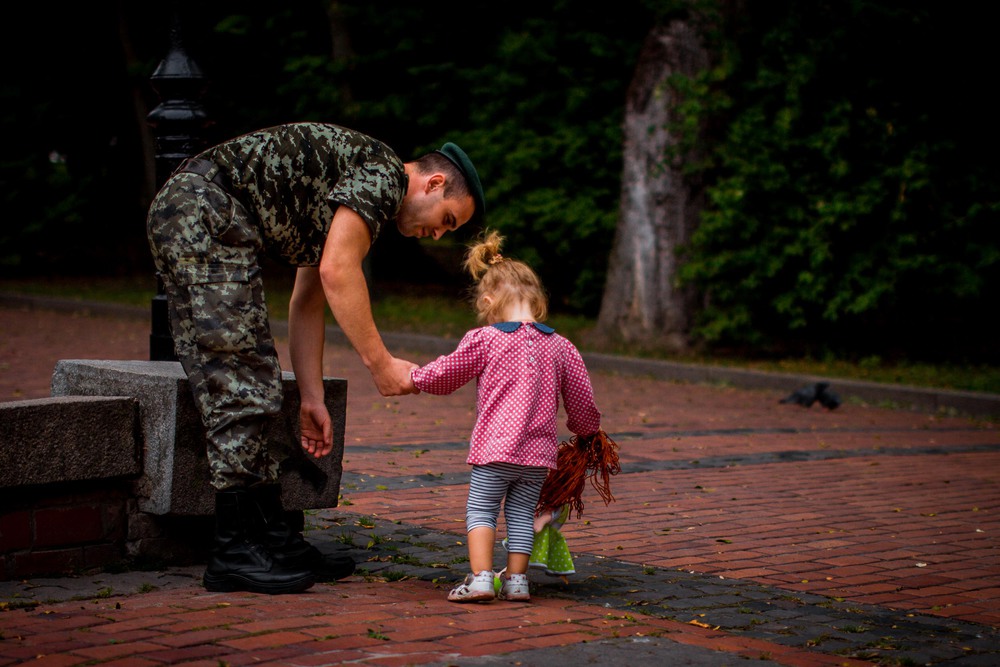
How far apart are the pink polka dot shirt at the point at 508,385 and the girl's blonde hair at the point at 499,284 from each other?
2.4 inches

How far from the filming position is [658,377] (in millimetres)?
13289

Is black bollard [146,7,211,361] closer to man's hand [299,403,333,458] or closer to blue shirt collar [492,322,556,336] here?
man's hand [299,403,333,458]

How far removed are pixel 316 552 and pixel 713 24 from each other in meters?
11.4

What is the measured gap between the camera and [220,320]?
4.20 meters

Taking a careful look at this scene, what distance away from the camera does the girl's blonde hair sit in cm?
435

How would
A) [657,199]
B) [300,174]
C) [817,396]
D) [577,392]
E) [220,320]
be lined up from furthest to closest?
1. [657,199]
2. [817,396]
3. [577,392]
4. [300,174]
5. [220,320]

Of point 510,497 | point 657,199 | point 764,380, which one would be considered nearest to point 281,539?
point 510,497

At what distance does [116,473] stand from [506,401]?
1.42 meters

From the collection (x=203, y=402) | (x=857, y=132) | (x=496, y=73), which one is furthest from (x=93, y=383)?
(x=496, y=73)

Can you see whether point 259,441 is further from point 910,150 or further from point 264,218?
point 910,150

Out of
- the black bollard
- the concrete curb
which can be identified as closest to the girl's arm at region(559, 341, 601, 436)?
the black bollard

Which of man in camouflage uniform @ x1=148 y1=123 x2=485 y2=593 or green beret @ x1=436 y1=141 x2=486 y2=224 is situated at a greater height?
green beret @ x1=436 y1=141 x2=486 y2=224

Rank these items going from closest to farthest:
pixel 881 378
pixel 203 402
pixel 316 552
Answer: pixel 203 402 → pixel 316 552 → pixel 881 378

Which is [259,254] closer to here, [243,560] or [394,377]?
[394,377]
